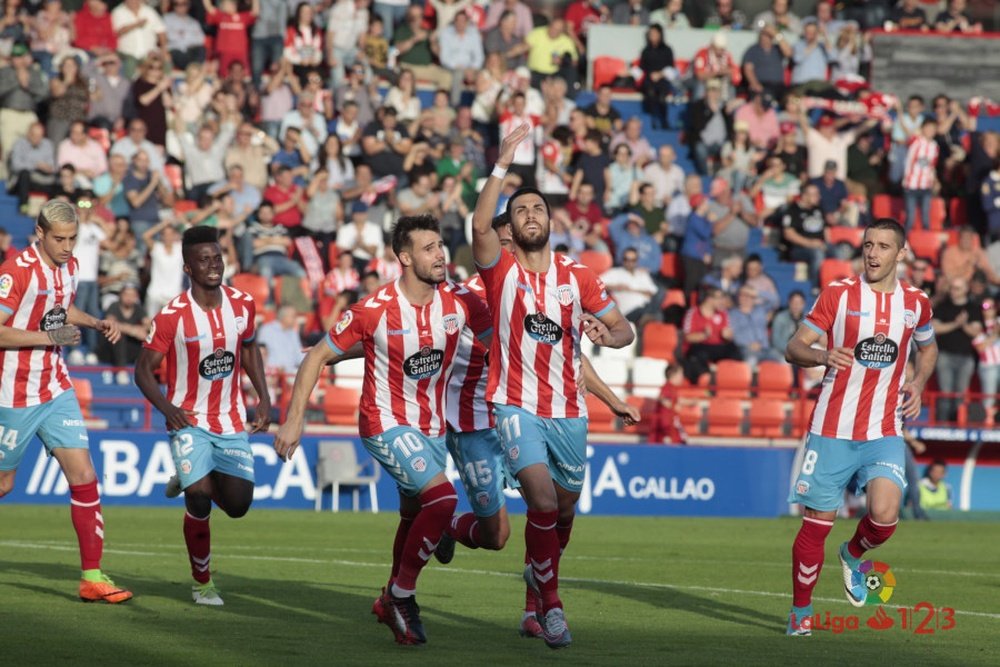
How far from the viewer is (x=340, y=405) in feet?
74.5

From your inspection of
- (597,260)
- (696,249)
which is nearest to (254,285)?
(597,260)

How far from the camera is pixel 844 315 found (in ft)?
34.4

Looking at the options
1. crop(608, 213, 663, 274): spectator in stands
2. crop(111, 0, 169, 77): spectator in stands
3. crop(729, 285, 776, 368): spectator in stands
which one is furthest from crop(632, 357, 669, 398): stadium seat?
crop(111, 0, 169, 77): spectator in stands

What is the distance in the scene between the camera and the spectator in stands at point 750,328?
82.4ft

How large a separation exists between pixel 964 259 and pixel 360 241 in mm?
9614

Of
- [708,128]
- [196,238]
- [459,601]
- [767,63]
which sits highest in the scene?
[767,63]

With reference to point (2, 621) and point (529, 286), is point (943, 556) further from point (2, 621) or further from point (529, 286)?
point (2, 621)

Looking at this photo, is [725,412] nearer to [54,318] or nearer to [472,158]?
[472,158]

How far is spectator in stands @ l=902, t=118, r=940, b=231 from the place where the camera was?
28766mm

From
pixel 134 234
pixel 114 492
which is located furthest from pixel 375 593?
pixel 134 234

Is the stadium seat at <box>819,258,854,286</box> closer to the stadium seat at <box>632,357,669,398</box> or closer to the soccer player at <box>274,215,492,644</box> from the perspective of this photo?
the stadium seat at <box>632,357,669,398</box>

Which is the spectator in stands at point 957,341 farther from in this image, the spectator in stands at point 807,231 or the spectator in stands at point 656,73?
the spectator in stands at point 656,73

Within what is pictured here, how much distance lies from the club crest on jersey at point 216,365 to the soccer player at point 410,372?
1.68 metres

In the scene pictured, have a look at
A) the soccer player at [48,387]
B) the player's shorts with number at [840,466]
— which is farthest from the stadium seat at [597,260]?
the player's shorts with number at [840,466]
